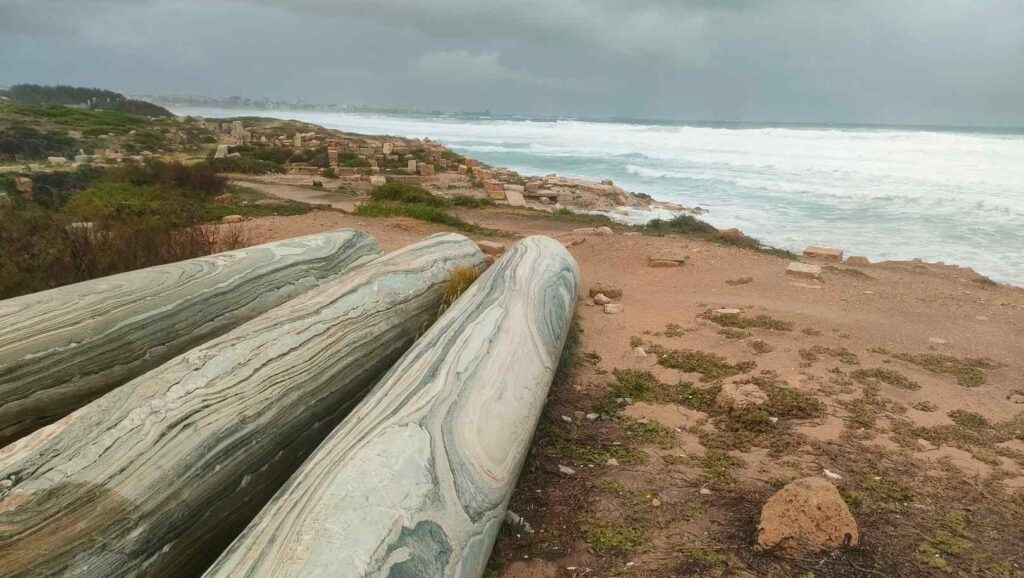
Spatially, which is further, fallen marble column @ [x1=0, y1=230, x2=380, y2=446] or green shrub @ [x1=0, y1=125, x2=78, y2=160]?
green shrub @ [x1=0, y1=125, x2=78, y2=160]

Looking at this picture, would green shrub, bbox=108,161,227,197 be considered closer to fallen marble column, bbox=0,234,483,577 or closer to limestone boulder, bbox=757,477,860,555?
fallen marble column, bbox=0,234,483,577

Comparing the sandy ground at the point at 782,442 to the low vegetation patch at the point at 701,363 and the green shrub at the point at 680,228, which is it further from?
the green shrub at the point at 680,228

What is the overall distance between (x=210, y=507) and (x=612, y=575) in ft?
4.93

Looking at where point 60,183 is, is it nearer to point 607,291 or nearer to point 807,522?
point 607,291

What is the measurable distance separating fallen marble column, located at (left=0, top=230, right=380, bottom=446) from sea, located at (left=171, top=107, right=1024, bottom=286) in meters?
9.53

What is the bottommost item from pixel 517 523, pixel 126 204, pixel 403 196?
pixel 517 523

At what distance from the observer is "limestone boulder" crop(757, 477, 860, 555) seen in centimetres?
236

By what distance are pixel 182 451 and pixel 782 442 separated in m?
2.86

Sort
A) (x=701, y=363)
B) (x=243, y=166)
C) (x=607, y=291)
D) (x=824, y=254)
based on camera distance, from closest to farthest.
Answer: (x=701, y=363) < (x=607, y=291) < (x=824, y=254) < (x=243, y=166)

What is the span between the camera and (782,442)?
3287 millimetres

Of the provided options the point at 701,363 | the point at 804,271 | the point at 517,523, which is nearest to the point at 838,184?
the point at 804,271

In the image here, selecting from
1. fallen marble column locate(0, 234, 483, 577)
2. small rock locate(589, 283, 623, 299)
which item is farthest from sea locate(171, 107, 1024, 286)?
fallen marble column locate(0, 234, 483, 577)

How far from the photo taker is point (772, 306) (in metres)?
5.66

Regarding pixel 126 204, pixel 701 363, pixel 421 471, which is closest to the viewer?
pixel 421 471
